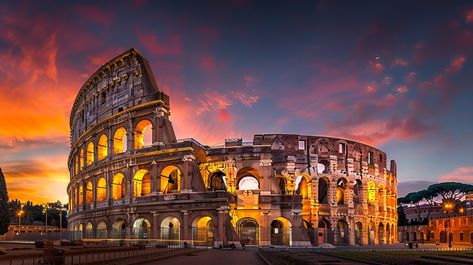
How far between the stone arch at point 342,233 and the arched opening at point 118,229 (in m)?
29.9

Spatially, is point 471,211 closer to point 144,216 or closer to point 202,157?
point 202,157

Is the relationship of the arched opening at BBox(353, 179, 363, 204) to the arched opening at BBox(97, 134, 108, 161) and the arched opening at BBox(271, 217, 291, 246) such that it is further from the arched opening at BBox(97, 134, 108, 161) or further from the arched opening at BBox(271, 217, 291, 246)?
the arched opening at BBox(97, 134, 108, 161)

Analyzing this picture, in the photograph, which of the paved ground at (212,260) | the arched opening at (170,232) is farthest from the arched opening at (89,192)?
the paved ground at (212,260)

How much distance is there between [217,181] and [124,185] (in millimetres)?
12872

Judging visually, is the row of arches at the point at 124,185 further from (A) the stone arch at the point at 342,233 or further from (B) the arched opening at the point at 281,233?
(A) the stone arch at the point at 342,233

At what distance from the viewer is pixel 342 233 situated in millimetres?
72750

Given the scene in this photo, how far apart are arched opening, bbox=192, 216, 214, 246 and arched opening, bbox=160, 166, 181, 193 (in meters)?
5.20

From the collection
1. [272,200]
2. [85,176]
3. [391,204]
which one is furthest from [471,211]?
[85,176]

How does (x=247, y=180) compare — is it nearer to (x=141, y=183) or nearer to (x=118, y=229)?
(x=141, y=183)

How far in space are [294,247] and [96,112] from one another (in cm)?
3778

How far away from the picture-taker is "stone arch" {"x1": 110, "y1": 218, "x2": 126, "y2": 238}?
60.2 m

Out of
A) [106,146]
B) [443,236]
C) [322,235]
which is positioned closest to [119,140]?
[106,146]

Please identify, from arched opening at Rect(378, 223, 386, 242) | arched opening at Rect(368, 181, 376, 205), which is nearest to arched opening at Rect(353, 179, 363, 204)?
arched opening at Rect(368, 181, 376, 205)

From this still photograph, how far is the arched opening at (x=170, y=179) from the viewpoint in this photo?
6122cm
